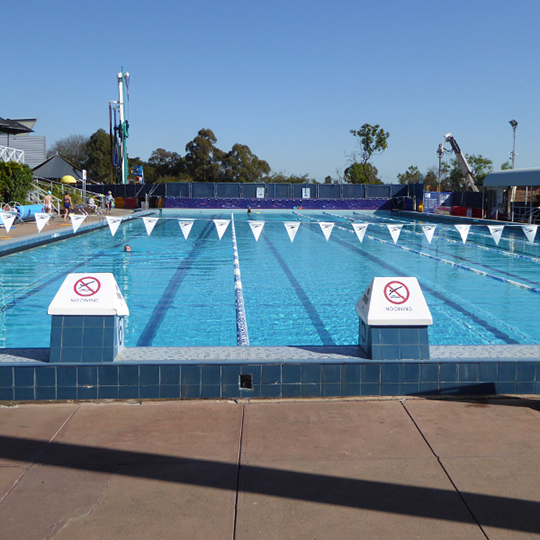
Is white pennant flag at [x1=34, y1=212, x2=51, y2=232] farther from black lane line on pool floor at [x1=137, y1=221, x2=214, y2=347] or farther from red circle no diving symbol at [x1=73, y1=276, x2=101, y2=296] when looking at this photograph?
red circle no diving symbol at [x1=73, y1=276, x2=101, y2=296]

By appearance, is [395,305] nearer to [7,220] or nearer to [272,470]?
[272,470]

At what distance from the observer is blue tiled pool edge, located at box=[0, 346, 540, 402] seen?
429 cm

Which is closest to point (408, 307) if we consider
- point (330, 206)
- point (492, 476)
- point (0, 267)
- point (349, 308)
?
point (492, 476)

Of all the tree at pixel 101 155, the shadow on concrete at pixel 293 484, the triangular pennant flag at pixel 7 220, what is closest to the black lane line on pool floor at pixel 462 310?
the shadow on concrete at pixel 293 484

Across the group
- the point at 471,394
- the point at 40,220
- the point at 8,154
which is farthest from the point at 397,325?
the point at 8,154

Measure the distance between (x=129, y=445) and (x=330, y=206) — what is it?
39.3 m

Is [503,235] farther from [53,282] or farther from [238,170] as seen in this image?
[238,170]

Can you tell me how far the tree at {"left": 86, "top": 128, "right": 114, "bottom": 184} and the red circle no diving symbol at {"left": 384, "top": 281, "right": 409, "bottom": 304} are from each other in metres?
69.0

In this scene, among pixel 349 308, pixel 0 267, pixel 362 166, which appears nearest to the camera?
pixel 349 308

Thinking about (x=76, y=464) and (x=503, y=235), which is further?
(x=503, y=235)

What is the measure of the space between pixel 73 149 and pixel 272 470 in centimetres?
8168

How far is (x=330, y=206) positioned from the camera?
42.1 m

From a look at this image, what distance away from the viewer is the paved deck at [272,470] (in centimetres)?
275

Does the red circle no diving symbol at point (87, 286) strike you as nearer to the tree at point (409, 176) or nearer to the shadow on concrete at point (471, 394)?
the shadow on concrete at point (471, 394)
